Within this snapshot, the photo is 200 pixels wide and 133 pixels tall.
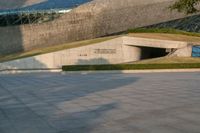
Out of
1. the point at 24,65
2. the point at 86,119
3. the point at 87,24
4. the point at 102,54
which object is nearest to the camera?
the point at 86,119

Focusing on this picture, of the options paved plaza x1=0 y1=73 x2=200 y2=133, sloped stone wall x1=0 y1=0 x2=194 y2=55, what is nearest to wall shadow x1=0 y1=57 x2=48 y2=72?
sloped stone wall x1=0 y1=0 x2=194 y2=55

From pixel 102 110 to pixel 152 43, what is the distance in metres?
21.1

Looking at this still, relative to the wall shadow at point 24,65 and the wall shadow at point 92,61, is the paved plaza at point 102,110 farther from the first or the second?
the wall shadow at point 92,61

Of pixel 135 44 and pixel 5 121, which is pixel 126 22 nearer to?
pixel 135 44

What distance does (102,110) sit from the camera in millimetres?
10195

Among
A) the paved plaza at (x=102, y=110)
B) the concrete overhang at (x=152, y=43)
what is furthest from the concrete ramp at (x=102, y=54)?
the paved plaza at (x=102, y=110)

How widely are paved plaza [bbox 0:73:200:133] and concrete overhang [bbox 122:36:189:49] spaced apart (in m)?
15.4

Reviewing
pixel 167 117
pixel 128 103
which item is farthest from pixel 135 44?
pixel 167 117

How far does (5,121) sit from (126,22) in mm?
29284

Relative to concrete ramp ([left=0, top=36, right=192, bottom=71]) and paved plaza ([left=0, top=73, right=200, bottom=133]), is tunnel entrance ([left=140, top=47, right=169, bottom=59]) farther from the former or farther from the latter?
paved plaza ([left=0, top=73, right=200, bottom=133])

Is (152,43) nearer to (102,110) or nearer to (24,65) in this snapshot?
(24,65)

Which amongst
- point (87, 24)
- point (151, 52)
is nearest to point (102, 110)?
point (151, 52)

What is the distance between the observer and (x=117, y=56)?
31.5 meters

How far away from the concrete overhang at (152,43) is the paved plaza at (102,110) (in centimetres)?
1535
